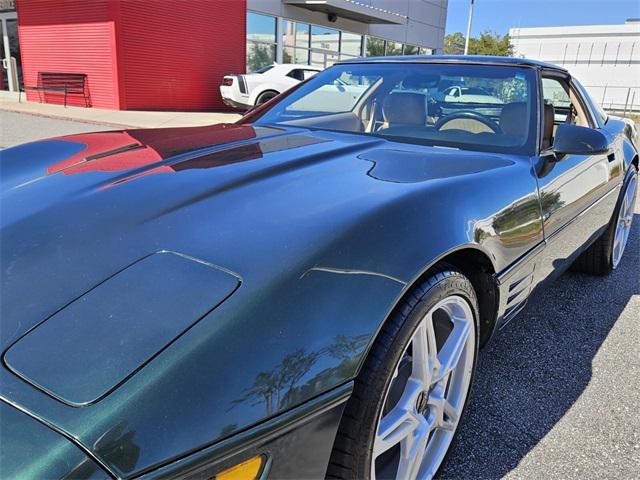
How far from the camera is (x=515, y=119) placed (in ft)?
8.04

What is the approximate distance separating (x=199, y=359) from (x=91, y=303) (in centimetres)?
30

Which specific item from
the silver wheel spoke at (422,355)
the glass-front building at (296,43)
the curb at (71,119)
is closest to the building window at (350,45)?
the glass-front building at (296,43)

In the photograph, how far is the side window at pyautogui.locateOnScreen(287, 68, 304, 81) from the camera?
14111 mm

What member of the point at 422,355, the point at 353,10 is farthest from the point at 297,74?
the point at 422,355

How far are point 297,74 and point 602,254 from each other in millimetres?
11892

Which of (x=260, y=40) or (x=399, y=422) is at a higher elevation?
(x=260, y=40)

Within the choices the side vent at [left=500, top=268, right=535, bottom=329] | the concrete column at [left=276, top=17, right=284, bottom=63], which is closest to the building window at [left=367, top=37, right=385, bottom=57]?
the concrete column at [left=276, top=17, right=284, bottom=63]

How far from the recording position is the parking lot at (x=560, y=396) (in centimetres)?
186

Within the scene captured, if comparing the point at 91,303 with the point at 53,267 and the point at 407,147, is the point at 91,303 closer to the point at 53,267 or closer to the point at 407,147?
the point at 53,267

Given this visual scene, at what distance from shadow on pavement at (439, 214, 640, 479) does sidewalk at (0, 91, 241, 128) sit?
9114 mm

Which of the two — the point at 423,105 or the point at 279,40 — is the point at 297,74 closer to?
the point at 279,40

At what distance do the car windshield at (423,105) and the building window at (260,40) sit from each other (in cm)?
1477

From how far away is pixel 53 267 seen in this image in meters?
1.24

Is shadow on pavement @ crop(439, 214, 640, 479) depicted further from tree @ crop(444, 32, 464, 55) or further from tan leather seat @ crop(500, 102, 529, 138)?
tree @ crop(444, 32, 464, 55)
